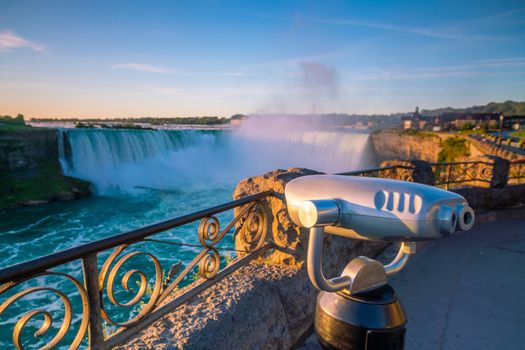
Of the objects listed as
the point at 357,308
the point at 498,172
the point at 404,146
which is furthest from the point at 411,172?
the point at 404,146

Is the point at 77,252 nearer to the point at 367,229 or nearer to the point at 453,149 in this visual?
the point at 367,229

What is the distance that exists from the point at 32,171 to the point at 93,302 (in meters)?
32.0

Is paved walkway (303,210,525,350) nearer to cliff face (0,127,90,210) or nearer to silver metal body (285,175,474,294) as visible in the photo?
silver metal body (285,175,474,294)

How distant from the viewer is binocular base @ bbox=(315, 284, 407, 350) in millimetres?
1060

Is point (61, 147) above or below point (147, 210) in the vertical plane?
above

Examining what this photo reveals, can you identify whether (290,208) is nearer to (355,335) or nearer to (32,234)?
(355,335)

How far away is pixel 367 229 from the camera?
1036 mm

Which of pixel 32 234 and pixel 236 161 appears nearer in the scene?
pixel 32 234

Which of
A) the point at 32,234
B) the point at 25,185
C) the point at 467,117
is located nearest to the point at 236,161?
the point at 25,185

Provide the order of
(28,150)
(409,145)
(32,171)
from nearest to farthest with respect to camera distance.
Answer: (32,171), (28,150), (409,145)

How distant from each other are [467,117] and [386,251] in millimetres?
101064

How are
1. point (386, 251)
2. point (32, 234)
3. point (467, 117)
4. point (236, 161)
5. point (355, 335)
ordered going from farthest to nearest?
point (467, 117), point (236, 161), point (32, 234), point (386, 251), point (355, 335)

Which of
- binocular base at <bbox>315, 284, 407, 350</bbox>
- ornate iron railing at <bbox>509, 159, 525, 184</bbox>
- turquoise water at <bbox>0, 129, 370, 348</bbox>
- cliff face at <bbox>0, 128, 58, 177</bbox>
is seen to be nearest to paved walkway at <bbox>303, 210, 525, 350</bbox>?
binocular base at <bbox>315, 284, 407, 350</bbox>

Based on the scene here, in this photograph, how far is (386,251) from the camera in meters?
4.34
